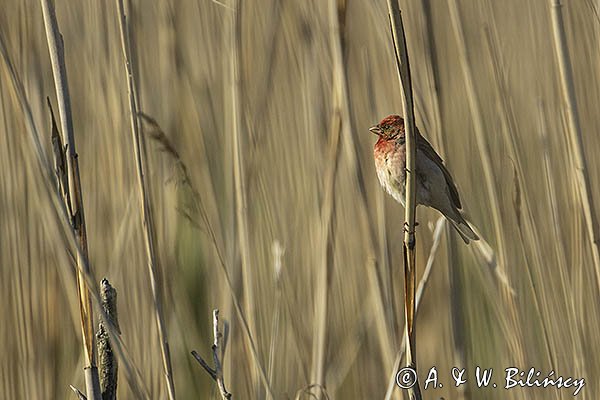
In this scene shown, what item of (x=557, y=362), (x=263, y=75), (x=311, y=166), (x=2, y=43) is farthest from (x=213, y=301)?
(x=2, y=43)

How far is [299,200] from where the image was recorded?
175 cm

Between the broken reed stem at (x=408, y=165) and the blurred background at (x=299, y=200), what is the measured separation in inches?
15.6

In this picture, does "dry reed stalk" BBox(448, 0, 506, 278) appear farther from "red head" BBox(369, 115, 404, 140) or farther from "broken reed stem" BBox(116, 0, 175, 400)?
"broken reed stem" BBox(116, 0, 175, 400)

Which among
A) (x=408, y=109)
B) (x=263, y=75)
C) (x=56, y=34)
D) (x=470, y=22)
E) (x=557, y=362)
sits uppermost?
(x=470, y=22)

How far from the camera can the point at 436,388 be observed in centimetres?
175

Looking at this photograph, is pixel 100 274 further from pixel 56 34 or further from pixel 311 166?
pixel 56 34

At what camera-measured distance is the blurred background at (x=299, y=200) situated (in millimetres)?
1429

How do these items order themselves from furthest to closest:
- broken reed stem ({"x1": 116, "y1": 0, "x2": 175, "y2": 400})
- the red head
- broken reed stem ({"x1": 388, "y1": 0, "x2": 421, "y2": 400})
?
1. the red head
2. broken reed stem ({"x1": 116, "y1": 0, "x2": 175, "y2": 400})
3. broken reed stem ({"x1": 388, "y1": 0, "x2": 421, "y2": 400})

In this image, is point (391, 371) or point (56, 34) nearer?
point (56, 34)

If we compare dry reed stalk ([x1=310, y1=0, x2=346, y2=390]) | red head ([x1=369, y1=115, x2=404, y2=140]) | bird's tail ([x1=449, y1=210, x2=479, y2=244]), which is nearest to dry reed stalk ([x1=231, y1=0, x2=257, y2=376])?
dry reed stalk ([x1=310, y1=0, x2=346, y2=390])

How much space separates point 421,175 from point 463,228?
4.8 inches

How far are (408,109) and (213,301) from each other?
3.77ft

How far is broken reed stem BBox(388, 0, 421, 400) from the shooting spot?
Answer: 33.0 inches

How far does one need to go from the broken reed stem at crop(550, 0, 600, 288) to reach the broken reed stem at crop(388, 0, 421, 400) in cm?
37
